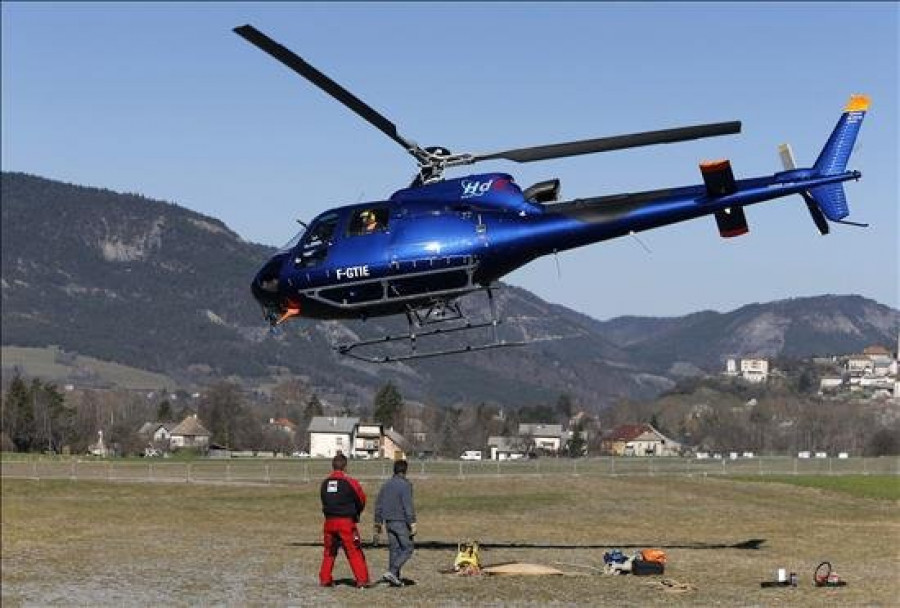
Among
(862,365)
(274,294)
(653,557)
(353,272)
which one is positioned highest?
(862,365)

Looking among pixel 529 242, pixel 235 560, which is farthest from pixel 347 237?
pixel 235 560

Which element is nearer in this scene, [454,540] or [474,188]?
[474,188]

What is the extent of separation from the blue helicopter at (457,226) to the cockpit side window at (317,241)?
2cm

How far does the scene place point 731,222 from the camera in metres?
29.7

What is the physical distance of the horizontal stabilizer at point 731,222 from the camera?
29528mm

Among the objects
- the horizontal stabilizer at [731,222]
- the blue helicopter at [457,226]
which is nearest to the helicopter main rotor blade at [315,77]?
the blue helicopter at [457,226]

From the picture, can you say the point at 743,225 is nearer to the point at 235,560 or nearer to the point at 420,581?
the point at 420,581

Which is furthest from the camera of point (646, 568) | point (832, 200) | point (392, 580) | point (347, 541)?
point (832, 200)

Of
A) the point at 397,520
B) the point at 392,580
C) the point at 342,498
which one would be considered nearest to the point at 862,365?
the point at 397,520

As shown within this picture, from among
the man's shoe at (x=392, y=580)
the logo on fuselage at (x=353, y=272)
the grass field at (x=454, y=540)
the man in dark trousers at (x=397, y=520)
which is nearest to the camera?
the grass field at (x=454, y=540)

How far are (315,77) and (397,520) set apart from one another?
940 centimetres

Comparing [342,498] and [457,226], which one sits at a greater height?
[457,226]

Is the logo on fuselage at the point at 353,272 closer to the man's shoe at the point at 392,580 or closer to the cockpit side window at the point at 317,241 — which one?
the cockpit side window at the point at 317,241

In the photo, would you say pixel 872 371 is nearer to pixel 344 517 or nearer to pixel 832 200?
pixel 832 200
